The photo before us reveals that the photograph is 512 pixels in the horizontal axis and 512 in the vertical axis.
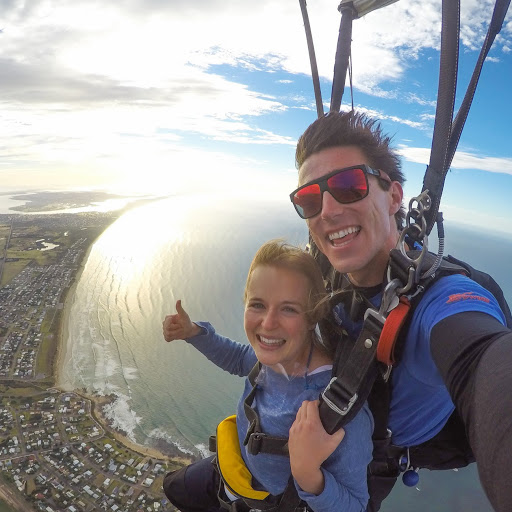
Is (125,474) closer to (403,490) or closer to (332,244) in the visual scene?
(403,490)

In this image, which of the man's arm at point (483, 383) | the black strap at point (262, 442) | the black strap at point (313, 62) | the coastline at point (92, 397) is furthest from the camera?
the coastline at point (92, 397)

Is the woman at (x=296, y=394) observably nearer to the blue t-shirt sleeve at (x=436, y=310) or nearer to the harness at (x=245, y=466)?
the harness at (x=245, y=466)

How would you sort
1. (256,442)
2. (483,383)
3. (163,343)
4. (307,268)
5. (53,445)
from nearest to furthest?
(483,383) → (256,442) → (307,268) → (53,445) → (163,343)

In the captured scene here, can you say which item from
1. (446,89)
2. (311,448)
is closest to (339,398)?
(311,448)

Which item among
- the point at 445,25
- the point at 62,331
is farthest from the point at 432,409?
the point at 62,331

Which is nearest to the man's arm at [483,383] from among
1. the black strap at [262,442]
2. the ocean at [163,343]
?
the black strap at [262,442]

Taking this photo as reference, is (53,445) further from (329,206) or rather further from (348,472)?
(329,206)
